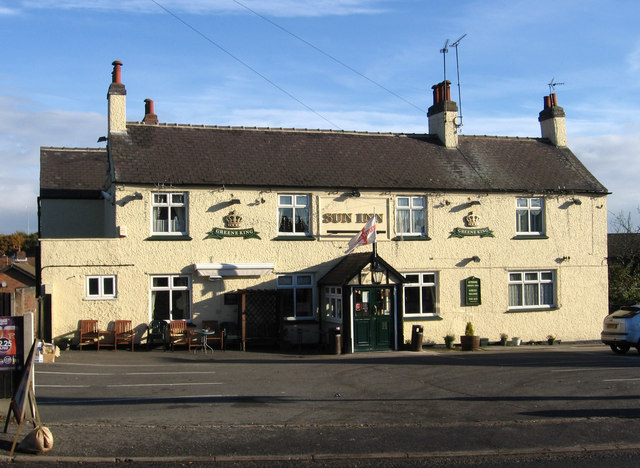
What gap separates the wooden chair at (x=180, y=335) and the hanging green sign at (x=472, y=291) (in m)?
9.90

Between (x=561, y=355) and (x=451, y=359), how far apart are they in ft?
13.2

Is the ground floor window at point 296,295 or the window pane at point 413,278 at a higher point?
the window pane at point 413,278

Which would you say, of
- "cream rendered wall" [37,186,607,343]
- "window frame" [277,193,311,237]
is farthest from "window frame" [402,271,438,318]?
"window frame" [277,193,311,237]

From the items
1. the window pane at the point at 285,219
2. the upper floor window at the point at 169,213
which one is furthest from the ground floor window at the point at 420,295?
the upper floor window at the point at 169,213

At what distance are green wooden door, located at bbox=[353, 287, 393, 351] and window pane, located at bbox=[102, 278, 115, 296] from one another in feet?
26.0

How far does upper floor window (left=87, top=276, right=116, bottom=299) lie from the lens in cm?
2202

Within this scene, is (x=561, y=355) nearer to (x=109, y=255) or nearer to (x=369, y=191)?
(x=369, y=191)

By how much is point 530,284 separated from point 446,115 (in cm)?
758

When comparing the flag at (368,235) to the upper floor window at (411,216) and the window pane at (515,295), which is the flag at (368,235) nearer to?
the upper floor window at (411,216)

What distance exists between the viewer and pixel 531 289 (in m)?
26.3

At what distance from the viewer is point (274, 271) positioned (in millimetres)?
23578

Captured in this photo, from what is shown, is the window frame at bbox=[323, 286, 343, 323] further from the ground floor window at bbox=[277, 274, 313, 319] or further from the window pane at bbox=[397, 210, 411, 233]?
the window pane at bbox=[397, 210, 411, 233]

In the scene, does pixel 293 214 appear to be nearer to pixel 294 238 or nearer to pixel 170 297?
pixel 294 238

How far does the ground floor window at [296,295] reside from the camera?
23.8m
